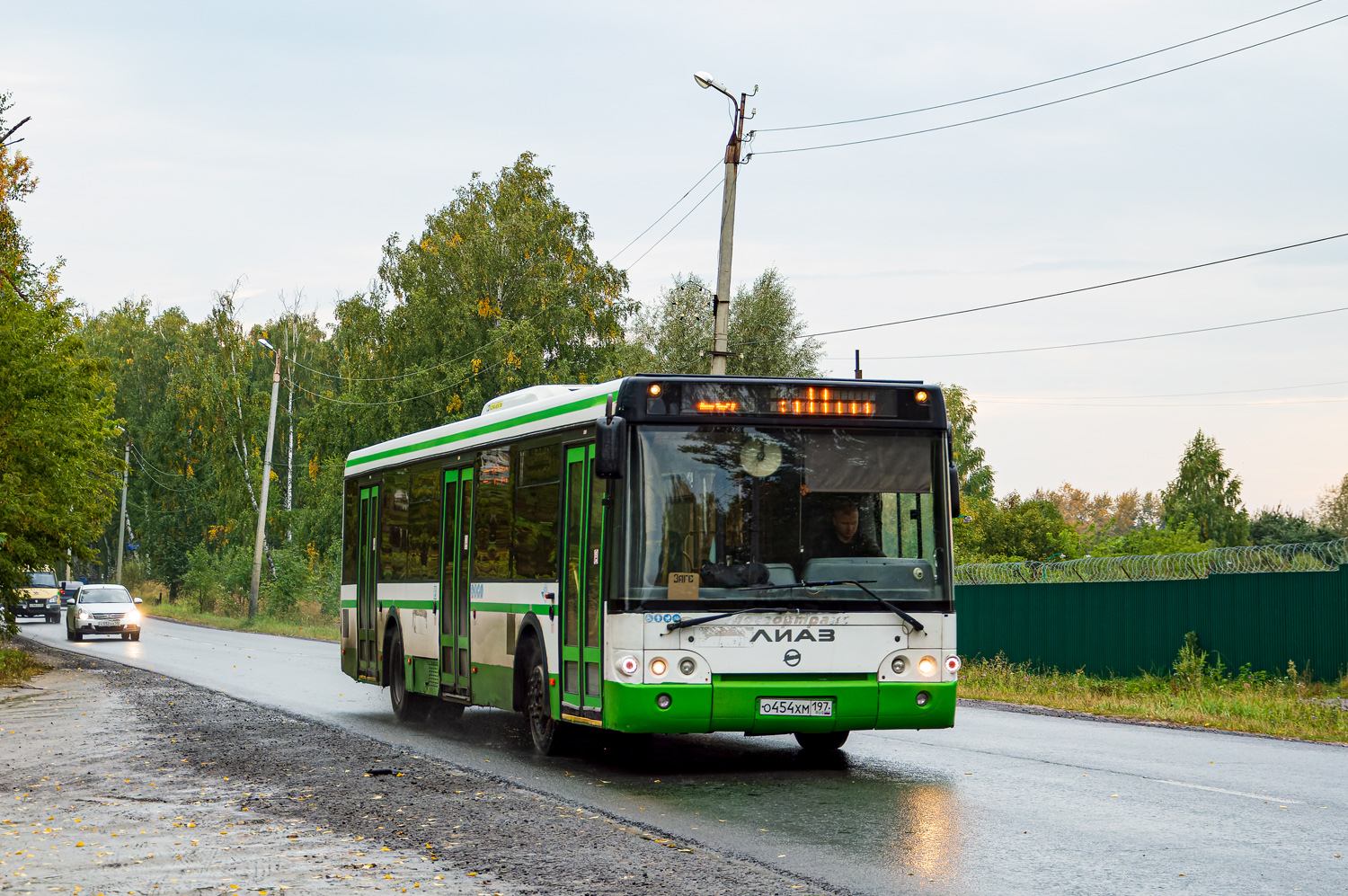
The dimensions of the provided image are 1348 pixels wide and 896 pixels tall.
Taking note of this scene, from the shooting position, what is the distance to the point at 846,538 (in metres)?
11.4

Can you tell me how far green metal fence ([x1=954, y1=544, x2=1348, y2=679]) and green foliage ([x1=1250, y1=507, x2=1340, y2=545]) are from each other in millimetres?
49814

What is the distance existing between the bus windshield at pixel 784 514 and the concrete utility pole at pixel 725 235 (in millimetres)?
13100

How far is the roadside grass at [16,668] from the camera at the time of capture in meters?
23.9

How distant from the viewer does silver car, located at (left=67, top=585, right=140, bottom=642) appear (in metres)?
41.9

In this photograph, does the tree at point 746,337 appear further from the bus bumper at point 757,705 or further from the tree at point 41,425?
the bus bumper at point 757,705

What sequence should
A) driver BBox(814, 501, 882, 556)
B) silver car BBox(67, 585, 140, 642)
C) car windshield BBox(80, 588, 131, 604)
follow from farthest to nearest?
car windshield BBox(80, 588, 131, 604), silver car BBox(67, 585, 140, 642), driver BBox(814, 501, 882, 556)

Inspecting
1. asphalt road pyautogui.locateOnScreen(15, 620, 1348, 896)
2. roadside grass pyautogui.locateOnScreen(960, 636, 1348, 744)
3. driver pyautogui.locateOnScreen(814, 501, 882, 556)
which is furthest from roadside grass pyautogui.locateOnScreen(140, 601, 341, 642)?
driver pyautogui.locateOnScreen(814, 501, 882, 556)

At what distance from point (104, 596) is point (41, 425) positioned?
20.2 m

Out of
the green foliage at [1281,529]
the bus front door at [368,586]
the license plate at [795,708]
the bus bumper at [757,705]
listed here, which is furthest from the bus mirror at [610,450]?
the green foliage at [1281,529]

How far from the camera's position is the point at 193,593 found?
73.9 meters

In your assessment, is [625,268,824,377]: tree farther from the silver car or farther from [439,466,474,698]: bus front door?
[439,466,474,698]: bus front door

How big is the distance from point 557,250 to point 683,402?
4635cm

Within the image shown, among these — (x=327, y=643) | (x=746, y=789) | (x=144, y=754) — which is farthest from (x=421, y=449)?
(x=327, y=643)

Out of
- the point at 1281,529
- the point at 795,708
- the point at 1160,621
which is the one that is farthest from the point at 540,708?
the point at 1281,529
